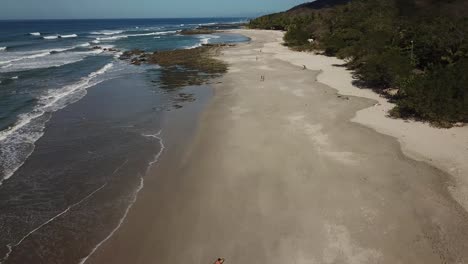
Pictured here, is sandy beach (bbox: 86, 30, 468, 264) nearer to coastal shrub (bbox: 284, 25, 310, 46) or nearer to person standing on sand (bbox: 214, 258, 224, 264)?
person standing on sand (bbox: 214, 258, 224, 264)

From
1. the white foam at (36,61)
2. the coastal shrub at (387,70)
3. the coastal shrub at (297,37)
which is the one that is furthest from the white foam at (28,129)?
the coastal shrub at (297,37)

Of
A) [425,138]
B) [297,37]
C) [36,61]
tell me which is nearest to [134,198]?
[425,138]

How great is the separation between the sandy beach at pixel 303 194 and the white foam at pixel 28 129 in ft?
22.7

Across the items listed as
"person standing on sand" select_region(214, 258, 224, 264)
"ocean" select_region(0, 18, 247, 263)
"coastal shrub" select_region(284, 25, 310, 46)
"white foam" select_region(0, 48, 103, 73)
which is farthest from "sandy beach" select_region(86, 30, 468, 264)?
"coastal shrub" select_region(284, 25, 310, 46)

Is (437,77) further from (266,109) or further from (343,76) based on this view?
(343,76)

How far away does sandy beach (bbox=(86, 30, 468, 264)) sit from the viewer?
11430mm

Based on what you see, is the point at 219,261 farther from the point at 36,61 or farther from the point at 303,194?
the point at 36,61

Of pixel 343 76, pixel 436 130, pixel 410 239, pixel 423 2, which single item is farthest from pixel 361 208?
pixel 423 2

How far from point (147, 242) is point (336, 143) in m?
10.8

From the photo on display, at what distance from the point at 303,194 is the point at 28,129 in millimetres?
17177

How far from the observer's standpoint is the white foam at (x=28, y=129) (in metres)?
18.3

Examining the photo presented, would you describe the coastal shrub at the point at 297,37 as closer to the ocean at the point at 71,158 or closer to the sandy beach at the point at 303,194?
the ocean at the point at 71,158

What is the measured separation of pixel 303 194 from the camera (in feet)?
47.4

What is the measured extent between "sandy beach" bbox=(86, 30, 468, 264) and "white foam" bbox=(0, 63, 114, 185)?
6.91 m
